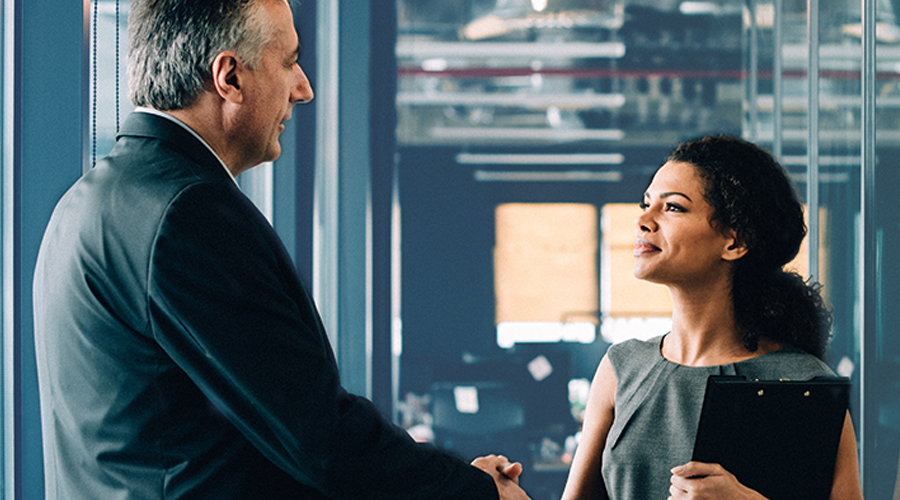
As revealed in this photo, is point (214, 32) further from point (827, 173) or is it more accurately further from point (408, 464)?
point (827, 173)

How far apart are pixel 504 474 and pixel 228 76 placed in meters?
0.74

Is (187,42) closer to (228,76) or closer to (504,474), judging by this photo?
(228,76)

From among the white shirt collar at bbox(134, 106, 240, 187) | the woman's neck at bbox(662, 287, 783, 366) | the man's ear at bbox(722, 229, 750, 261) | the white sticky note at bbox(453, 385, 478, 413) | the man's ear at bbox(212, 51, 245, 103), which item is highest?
the man's ear at bbox(212, 51, 245, 103)

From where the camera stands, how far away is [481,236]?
10.4m

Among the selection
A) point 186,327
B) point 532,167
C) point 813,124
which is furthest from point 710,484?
point 532,167

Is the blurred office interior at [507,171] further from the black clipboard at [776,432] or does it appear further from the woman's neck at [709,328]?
the black clipboard at [776,432]

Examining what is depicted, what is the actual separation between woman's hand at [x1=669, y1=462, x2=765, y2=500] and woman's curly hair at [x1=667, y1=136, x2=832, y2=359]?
0.29 m

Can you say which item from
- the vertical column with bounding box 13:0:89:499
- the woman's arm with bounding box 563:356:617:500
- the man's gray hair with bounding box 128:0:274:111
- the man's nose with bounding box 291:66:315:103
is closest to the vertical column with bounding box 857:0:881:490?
the woman's arm with bounding box 563:356:617:500

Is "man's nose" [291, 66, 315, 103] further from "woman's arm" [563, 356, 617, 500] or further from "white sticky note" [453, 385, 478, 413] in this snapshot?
"white sticky note" [453, 385, 478, 413]

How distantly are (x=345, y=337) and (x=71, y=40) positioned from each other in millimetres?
2055

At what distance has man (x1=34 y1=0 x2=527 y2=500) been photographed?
→ 0.90 meters

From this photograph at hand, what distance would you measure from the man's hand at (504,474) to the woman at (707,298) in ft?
0.71

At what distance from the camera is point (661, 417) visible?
1383mm

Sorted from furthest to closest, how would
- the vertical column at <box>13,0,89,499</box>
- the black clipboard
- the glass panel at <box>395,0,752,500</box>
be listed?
the glass panel at <box>395,0,752,500</box>
the vertical column at <box>13,0,89,499</box>
the black clipboard
